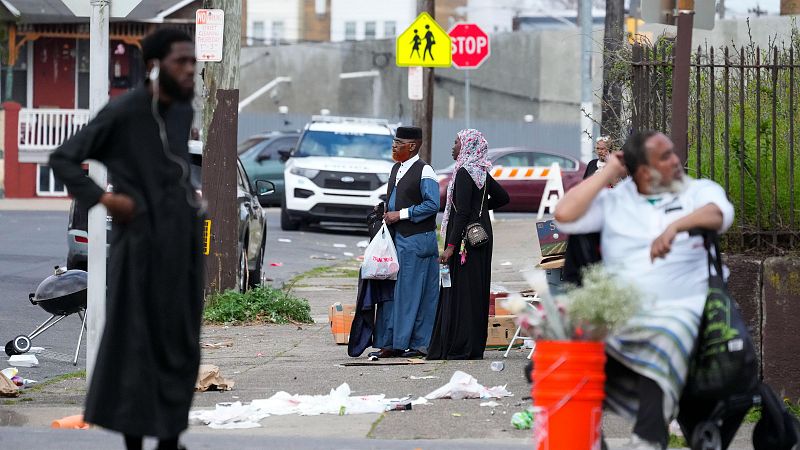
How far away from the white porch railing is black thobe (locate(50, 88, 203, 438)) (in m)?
24.6

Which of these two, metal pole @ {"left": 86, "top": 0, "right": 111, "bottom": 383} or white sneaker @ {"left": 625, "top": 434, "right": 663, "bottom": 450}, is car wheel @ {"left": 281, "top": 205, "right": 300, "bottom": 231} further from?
white sneaker @ {"left": 625, "top": 434, "right": 663, "bottom": 450}

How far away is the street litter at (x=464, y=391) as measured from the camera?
858cm

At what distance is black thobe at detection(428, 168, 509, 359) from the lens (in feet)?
34.5

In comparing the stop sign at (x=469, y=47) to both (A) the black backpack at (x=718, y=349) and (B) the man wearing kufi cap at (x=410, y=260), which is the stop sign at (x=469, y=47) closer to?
(B) the man wearing kufi cap at (x=410, y=260)

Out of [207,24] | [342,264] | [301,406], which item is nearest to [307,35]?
[342,264]

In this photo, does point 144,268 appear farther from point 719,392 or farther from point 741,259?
point 741,259

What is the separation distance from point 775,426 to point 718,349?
785mm

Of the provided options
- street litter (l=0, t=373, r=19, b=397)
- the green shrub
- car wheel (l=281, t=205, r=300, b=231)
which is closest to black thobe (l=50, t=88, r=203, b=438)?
street litter (l=0, t=373, r=19, b=397)

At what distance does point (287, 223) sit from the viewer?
2381 centimetres

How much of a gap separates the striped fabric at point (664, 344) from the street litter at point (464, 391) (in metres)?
2.85

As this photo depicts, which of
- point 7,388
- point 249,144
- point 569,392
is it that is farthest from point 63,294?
point 249,144

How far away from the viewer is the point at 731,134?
8.71 m

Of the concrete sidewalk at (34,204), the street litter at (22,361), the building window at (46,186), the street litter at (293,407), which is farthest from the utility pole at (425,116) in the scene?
the street litter at (293,407)

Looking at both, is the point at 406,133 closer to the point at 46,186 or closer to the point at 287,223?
the point at 287,223
